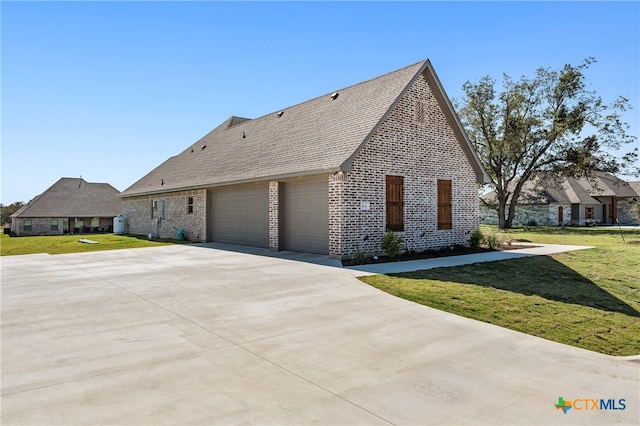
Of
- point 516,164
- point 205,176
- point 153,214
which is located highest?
point 516,164

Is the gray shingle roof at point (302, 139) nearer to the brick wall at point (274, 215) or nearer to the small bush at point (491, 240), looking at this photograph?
the brick wall at point (274, 215)

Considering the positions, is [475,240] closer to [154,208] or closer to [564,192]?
[154,208]

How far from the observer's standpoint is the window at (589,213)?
43.2 m

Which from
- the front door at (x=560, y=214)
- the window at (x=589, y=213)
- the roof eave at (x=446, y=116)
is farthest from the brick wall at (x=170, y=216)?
the window at (x=589, y=213)

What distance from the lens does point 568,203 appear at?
134 ft

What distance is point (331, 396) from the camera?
11.6 feet

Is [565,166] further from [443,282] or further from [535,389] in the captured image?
[535,389]

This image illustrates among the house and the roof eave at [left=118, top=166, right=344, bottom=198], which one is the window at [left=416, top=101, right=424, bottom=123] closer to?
the house

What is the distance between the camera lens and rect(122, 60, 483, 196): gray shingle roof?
42.8 feet

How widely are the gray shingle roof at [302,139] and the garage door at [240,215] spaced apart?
2.92 feet

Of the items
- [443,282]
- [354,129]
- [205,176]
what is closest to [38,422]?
[443,282]

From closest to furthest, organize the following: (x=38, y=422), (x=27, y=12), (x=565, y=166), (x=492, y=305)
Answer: (x=38, y=422) → (x=492, y=305) → (x=27, y=12) → (x=565, y=166)

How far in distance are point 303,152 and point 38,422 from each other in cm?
1189

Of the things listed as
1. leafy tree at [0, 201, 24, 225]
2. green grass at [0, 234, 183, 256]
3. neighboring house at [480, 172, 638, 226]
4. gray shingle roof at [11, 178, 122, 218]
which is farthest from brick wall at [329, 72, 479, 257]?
leafy tree at [0, 201, 24, 225]
